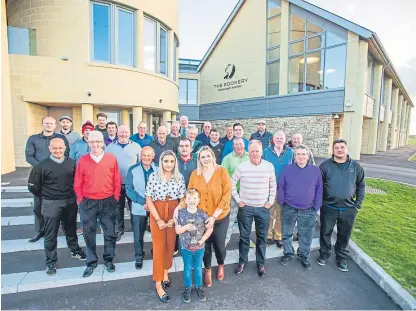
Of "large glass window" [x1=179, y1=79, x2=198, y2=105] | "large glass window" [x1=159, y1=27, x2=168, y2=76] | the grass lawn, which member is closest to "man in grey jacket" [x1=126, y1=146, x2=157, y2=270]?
the grass lawn

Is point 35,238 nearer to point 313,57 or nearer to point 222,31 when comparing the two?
point 313,57

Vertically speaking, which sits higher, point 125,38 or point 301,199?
point 125,38

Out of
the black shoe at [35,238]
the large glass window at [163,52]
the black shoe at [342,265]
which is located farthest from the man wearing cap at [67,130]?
the large glass window at [163,52]

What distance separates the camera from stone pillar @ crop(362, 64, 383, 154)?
17125 mm

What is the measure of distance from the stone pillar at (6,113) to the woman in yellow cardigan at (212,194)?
805 centimetres

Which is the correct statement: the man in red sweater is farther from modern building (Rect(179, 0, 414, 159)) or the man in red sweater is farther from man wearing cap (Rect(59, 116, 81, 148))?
modern building (Rect(179, 0, 414, 159))

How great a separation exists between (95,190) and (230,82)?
18.0m

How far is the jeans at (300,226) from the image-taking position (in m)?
3.67

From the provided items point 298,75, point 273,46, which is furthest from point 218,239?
point 273,46

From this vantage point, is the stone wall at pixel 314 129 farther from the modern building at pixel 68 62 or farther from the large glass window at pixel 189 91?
the modern building at pixel 68 62

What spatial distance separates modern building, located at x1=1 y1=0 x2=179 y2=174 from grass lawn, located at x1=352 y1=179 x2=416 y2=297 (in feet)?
29.6

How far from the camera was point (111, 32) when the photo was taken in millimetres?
9375

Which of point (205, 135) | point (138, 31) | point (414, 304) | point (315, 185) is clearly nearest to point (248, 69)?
point (138, 31)

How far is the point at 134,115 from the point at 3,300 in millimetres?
8326
